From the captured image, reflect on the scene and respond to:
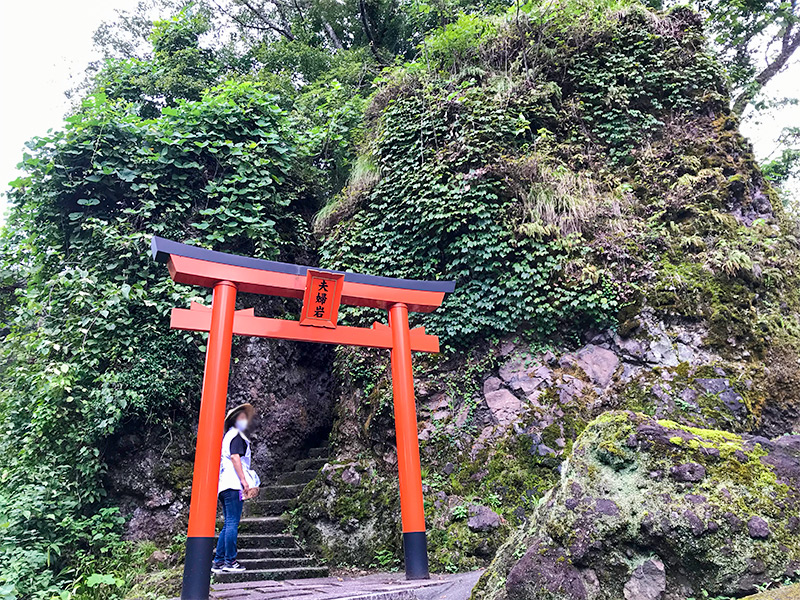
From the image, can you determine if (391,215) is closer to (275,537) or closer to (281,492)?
(281,492)

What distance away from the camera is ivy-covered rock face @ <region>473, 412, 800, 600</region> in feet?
7.93

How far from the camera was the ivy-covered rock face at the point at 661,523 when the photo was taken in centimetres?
242

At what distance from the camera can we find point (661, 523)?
2555 mm

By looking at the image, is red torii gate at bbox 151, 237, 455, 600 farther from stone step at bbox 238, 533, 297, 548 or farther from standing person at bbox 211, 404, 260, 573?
stone step at bbox 238, 533, 297, 548

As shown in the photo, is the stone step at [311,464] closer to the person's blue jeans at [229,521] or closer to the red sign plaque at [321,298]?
the person's blue jeans at [229,521]

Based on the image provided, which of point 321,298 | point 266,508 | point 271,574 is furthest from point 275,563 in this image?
point 321,298

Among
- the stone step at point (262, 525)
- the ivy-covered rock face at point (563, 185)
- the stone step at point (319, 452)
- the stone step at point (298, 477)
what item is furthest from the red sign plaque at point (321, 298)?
the stone step at point (319, 452)

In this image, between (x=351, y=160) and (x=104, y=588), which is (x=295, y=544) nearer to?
(x=104, y=588)

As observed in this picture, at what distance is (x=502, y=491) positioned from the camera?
5.94 metres

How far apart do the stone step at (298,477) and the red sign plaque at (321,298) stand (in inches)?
110

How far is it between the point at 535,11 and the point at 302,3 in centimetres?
875

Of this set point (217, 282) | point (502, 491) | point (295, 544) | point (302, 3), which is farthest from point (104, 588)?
point (302, 3)

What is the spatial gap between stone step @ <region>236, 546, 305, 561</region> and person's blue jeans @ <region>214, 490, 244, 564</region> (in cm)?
60

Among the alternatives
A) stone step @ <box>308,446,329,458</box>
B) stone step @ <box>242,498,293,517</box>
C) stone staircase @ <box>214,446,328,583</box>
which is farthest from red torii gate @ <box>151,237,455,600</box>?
stone step @ <box>308,446,329,458</box>
